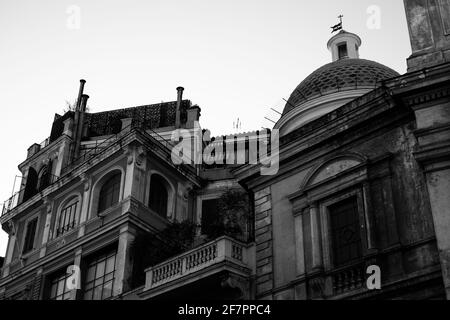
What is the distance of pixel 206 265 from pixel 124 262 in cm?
748

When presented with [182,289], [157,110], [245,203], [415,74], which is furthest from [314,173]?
[157,110]

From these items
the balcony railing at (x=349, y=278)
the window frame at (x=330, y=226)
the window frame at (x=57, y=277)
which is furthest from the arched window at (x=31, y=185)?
the balcony railing at (x=349, y=278)

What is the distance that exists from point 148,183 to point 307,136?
1108cm

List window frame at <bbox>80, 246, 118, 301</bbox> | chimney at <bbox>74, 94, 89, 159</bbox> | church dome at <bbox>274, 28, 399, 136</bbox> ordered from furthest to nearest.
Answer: chimney at <bbox>74, 94, 89, 159</bbox> < window frame at <bbox>80, 246, 118, 301</bbox> < church dome at <bbox>274, 28, 399, 136</bbox>

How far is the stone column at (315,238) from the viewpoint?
16203 millimetres

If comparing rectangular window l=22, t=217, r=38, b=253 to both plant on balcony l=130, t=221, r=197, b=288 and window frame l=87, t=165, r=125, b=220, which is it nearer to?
window frame l=87, t=165, r=125, b=220

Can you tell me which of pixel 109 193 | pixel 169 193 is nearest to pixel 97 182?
pixel 109 193

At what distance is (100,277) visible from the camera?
2588 centimetres

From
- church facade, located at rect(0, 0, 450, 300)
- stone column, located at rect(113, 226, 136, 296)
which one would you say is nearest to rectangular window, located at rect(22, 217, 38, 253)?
church facade, located at rect(0, 0, 450, 300)

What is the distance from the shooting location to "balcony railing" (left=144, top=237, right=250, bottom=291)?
58.9 feet

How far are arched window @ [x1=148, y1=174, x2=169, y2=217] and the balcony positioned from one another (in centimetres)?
827

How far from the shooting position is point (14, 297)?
97.1ft

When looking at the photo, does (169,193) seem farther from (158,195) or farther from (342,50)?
(342,50)

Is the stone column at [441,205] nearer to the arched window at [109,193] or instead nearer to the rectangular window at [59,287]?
the arched window at [109,193]
